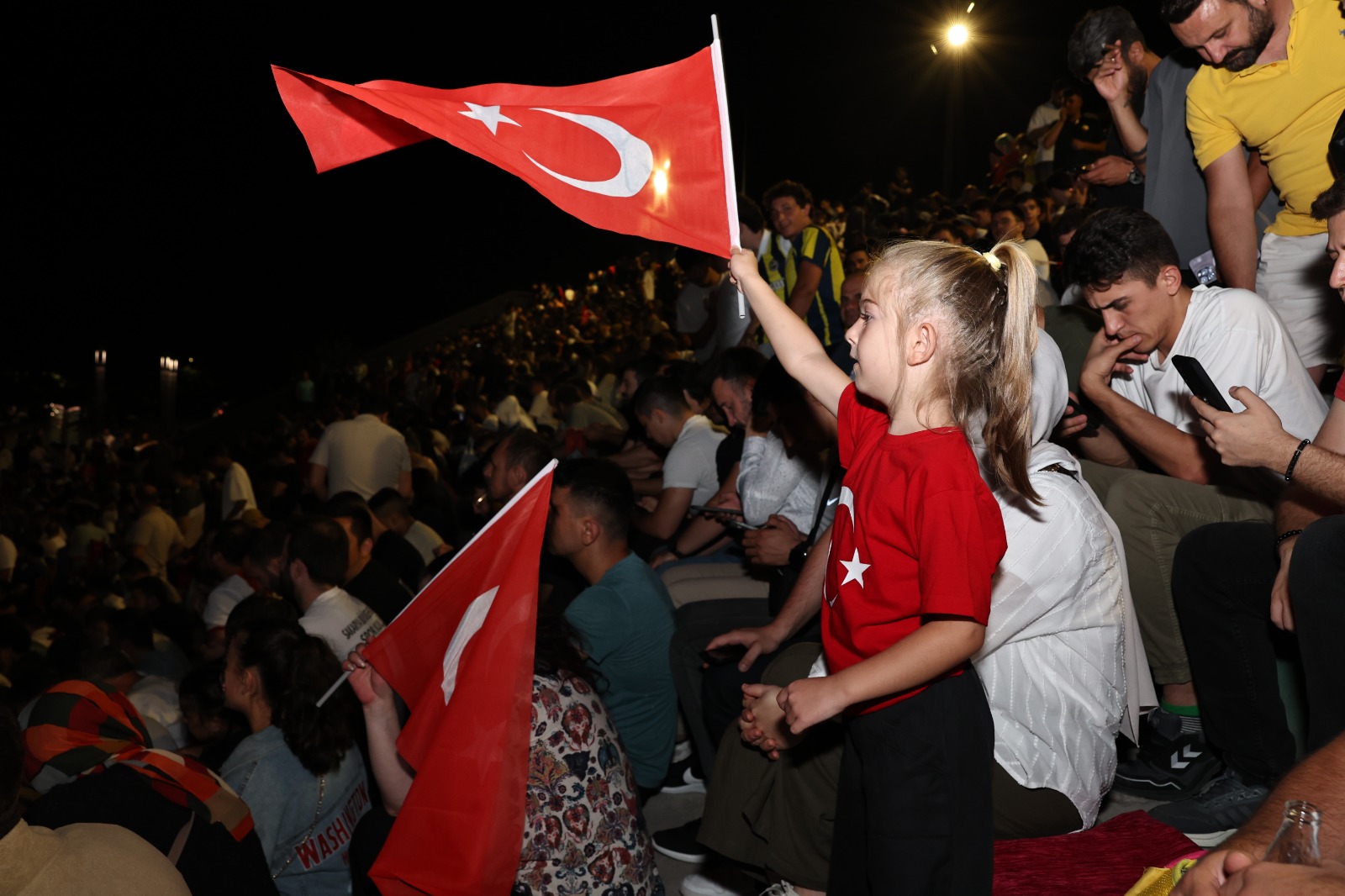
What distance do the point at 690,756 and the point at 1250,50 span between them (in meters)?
3.15

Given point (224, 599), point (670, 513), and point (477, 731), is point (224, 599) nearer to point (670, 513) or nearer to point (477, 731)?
point (670, 513)

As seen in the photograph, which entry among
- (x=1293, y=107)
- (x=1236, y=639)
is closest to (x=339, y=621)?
(x=1236, y=639)

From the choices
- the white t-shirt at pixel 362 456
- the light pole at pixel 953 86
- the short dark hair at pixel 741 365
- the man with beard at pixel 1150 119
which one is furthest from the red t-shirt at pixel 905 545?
the light pole at pixel 953 86

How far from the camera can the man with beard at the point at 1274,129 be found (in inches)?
143

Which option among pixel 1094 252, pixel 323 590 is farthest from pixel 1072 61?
pixel 323 590

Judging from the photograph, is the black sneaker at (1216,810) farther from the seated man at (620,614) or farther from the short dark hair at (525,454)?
the short dark hair at (525,454)

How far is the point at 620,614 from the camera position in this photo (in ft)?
13.2

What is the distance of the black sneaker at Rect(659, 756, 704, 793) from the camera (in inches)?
171

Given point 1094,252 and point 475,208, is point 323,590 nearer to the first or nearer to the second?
point 1094,252

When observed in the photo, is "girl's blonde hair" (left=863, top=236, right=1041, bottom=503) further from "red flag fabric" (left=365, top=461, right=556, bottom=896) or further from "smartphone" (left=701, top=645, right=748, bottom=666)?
"smartphone" (left=701, top=645, right=748, bottom=666)

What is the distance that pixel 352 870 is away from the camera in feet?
10.6

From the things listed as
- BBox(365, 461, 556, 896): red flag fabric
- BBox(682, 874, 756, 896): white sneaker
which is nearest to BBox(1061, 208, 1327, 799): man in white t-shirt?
BBox(682, 874, 756, 896): white sneaker

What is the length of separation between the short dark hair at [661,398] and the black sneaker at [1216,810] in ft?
11.4

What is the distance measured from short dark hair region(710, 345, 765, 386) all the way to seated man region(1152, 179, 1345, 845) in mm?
2248
